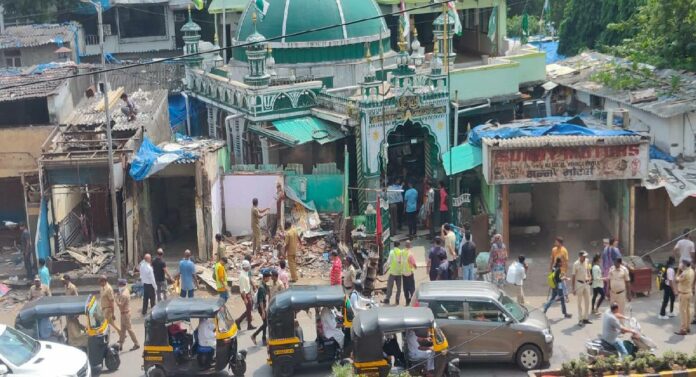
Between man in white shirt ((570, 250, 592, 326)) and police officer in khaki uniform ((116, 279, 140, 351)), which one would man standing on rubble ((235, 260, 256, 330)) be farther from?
man in white shirt ((570, 250, 592, 326))

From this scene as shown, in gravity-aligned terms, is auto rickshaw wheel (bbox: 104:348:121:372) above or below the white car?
below

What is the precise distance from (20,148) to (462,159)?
11155 millimetres

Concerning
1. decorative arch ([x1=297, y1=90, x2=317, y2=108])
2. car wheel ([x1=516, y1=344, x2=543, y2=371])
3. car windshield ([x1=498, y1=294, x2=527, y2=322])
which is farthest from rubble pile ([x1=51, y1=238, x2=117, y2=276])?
car wheel ([x1=516, y1=344, x2=543, y2=371])

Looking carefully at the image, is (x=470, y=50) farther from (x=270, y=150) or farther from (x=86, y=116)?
(x=86, y=116)

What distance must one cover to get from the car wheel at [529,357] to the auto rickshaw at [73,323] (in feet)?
22.5

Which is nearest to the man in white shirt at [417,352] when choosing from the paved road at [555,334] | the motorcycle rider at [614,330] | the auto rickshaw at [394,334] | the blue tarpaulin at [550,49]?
the auto rickshaw at [394,334]

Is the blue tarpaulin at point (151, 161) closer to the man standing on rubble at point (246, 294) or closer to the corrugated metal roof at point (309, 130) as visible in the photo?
the corrugated metal roof at point (309, 130)

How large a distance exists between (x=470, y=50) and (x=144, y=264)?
2197 centimetres

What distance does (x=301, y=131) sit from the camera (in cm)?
2616

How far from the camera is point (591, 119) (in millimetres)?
26547

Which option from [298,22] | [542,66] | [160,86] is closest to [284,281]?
[298,22]

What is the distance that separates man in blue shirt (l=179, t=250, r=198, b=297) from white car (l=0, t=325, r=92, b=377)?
12.6 ft

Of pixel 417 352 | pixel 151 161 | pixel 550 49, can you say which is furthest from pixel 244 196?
pixel 550 49

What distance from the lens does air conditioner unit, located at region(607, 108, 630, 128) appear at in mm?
23344
